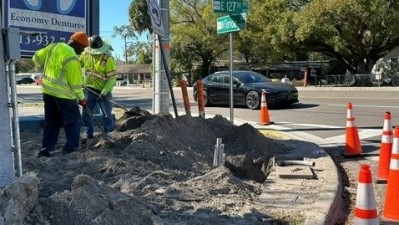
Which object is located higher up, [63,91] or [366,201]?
[63,91]

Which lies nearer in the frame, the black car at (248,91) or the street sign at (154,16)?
the street sign at (154,16)

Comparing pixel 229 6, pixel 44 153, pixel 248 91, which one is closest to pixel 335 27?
pixel 248 91

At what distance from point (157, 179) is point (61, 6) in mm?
4176

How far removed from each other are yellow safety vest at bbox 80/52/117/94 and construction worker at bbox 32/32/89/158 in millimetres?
1496

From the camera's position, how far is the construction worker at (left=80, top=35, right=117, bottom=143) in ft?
27.0

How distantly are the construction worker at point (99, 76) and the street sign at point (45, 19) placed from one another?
1.71 feet

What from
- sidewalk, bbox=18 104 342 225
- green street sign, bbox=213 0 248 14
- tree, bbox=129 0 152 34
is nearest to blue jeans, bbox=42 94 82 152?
sidewalk, bbox=18 104 342 225

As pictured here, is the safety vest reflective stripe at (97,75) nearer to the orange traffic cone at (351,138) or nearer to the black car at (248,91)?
the orange traffic cone at (351,138)

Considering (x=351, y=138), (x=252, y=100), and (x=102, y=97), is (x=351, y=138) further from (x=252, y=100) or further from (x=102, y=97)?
(x=252, y=100)

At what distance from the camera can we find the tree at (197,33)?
162 ft

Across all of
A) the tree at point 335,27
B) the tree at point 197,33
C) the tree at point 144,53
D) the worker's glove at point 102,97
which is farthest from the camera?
the tree at point 144,53

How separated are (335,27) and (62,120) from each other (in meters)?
31.9

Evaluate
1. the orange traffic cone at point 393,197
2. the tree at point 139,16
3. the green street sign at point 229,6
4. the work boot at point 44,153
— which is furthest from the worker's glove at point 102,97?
the tree at point 139,16

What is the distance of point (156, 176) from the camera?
17.7 feet
